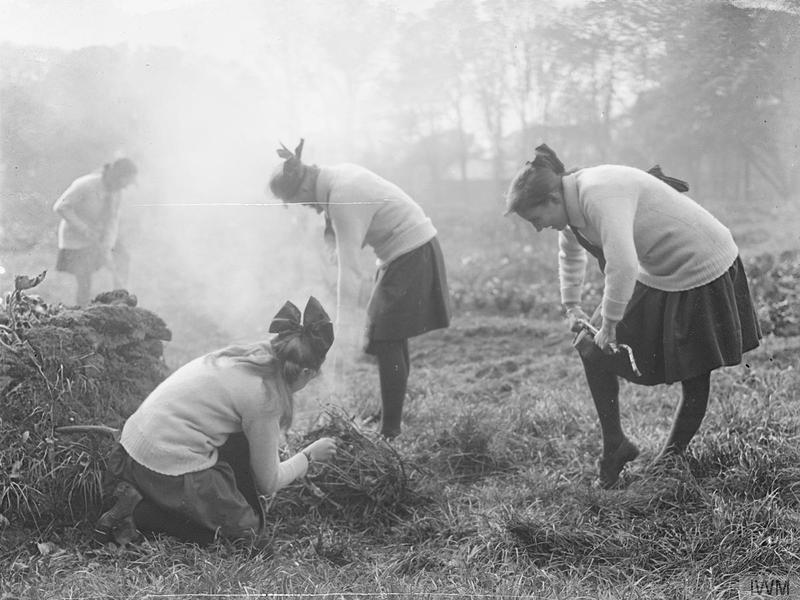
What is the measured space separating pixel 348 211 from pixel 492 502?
154cm

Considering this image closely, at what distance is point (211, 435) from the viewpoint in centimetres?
302

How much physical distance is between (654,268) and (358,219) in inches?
55.8

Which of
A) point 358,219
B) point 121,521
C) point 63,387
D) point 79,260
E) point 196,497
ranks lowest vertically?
point 121,521

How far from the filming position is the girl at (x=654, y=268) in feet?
10.4

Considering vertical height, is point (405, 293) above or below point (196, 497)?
above

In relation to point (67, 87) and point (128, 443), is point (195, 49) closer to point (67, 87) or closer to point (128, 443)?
point (67, 87)

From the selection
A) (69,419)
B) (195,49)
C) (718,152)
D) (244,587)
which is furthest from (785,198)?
(69,419)

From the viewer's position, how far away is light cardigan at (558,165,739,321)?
3.11 m

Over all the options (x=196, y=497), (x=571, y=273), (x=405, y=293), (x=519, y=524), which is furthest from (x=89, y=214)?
(x=519, y=524)

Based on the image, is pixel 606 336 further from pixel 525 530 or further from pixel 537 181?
pixel 525 530

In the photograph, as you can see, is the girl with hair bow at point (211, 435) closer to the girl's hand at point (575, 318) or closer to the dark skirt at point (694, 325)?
the girl's hand at point (575, 318)

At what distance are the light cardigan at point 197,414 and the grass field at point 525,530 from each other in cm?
34

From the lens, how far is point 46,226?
4.07 metres

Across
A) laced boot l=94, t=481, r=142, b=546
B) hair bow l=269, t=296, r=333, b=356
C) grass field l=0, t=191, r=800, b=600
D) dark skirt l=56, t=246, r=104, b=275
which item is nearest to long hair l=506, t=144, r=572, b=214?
hair bow l=269, t=296, r=333, b=356
